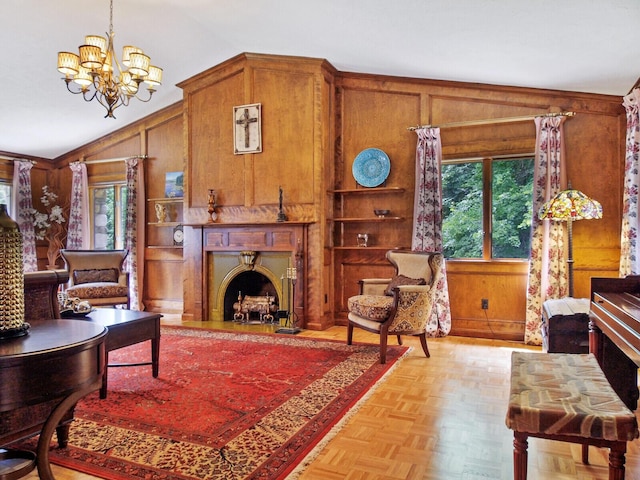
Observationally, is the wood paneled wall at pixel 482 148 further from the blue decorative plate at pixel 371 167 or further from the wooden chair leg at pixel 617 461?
the wooden chair leg at pixel 617 461

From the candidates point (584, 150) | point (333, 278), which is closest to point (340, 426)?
point (333, 278)

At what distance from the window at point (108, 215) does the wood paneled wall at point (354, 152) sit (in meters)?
1.78

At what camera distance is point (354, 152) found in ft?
18.7

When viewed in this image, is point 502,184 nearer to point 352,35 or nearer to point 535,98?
point 535,98

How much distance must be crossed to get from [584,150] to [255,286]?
419cm

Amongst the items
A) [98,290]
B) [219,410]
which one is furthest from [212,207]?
[219,410]

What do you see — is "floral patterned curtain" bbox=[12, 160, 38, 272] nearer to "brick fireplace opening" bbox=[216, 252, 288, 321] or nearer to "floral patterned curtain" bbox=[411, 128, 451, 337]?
"brick fireplace opening" bbox=[216, 252, 288, 321]

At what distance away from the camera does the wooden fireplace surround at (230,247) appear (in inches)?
216

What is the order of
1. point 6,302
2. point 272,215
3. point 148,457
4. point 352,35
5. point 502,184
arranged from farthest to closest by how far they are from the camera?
point 272,215
point 502,184
point 352,35
point 148,457
point 6,302

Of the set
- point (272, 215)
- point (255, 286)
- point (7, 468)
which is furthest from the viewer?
point (255, 286)

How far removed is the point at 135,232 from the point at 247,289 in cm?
212

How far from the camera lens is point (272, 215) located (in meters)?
5.69

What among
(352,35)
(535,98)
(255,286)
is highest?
(352,35)

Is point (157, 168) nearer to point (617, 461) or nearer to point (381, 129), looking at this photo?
point (381, 129)
